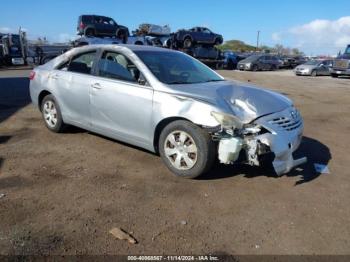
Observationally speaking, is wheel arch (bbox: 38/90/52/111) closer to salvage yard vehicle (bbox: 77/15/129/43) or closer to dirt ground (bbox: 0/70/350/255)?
dirt ground (bbox: 0/70/350/255)

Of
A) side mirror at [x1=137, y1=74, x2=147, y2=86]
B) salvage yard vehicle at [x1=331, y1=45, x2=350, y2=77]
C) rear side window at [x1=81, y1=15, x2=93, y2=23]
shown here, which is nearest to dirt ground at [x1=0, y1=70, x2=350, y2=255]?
side mirror at [x1=137, y1=74, x2=147, y2=86]

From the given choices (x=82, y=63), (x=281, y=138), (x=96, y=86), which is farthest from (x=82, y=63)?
(x=281, y=138)

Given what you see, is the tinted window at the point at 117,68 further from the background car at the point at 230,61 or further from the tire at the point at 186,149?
the background car at the point at 230,61

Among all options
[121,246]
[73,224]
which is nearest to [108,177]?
[73,224]

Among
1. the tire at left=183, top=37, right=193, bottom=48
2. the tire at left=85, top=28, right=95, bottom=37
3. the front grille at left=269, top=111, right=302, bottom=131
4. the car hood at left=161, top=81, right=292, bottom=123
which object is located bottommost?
the front grille at left=269, top=111, right=302, bottom=131

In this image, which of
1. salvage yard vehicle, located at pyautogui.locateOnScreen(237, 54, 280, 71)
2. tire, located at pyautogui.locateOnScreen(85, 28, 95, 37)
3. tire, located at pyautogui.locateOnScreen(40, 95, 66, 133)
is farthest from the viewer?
salvage yard vehicle, located at pyautogui.locateOnScreen(237, 54, 280, 71)

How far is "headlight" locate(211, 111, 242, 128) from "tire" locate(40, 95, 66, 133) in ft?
10.1

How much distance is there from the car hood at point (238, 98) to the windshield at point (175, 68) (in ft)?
0.94

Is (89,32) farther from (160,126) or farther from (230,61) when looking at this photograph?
(160,126)

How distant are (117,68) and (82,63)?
0.88 metres

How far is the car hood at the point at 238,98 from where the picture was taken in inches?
177

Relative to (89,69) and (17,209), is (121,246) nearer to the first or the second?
(17,209)

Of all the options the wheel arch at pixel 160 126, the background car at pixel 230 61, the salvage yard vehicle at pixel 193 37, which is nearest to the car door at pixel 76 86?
the wheel arch at pixel 160 126

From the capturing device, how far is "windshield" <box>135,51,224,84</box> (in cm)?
521
